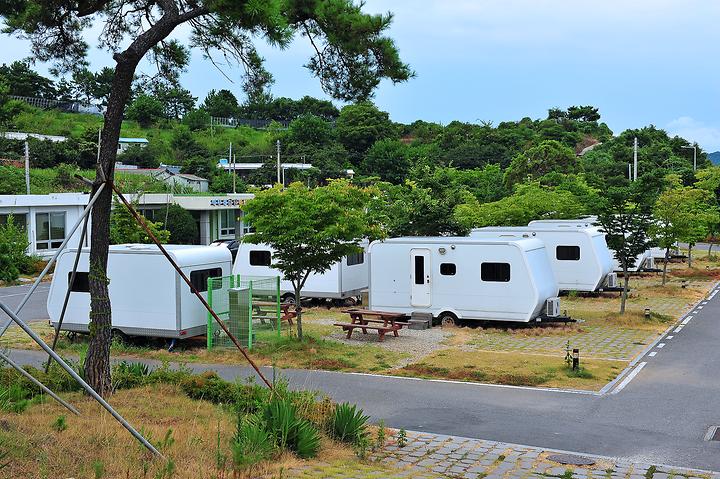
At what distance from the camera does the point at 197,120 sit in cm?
9406

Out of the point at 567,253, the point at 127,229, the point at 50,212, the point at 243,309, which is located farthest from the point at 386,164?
the point at 243,309

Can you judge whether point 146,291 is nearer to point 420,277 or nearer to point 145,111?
point 420,277

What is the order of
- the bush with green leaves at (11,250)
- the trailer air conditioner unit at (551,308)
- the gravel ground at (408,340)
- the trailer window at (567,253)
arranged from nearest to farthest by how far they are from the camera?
the gravel ground at (408,340) → the trailer air conditioner unit at (551,308) → the trailer window at (567,253) → the bush with green leaves at (11,250)

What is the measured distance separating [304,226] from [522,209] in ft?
56.8

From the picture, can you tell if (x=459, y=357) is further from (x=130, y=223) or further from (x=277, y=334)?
(x=130, y=223)

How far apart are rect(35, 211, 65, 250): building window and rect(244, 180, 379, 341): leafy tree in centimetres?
2231

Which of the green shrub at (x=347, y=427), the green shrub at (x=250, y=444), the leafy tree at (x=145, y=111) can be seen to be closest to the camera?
the green shrub at (x=250, y=444)

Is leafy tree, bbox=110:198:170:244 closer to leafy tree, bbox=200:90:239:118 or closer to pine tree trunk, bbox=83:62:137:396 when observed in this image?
pine tree trunk, bbox=83:62:137:396

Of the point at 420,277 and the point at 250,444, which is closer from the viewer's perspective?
the point at 250,444

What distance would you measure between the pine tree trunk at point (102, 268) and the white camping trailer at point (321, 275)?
12.0m

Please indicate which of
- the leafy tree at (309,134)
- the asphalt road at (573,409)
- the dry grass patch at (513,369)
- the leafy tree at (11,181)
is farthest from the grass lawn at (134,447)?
the leafy tree at (309,134)

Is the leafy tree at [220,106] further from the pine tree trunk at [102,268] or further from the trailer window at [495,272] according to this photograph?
the pine tree trunk at [102,268]

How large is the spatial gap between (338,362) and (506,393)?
158 inches

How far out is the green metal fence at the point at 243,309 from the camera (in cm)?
1834
